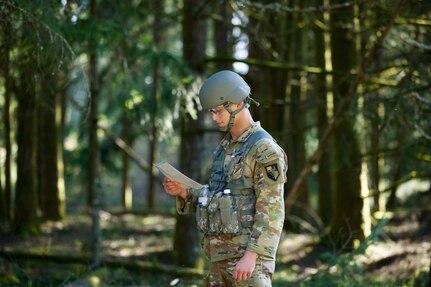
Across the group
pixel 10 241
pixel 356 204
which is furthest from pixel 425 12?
pixel 10 241

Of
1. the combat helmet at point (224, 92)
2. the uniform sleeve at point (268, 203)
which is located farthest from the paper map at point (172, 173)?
the uniform sleeve at point (268, 203)

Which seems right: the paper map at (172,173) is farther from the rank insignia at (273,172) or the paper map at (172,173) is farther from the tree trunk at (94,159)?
the tree trunk at (94,159)

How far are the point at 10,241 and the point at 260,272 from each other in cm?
879

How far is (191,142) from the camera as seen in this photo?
10094 mm

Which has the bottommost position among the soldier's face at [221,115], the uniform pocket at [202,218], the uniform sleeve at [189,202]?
the uniform pocket at [202,218]

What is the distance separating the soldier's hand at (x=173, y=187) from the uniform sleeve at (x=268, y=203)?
2.24ft

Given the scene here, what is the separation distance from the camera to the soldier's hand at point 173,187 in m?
4.38

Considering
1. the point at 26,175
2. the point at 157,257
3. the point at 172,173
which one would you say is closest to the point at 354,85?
the point at 172,173

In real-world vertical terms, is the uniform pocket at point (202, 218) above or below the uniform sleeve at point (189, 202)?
below

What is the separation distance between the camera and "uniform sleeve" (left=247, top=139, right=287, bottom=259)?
12.8 ft

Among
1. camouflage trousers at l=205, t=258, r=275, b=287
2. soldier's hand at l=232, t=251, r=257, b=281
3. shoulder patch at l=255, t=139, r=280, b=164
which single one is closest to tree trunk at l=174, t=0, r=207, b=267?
camouflage trousers at l=205, t=258, r=275, b=287

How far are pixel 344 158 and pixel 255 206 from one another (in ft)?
21.0

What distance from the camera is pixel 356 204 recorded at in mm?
10695

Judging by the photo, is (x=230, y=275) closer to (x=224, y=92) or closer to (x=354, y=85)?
(x=224, y=92)
